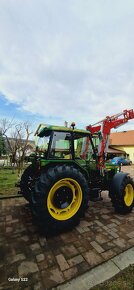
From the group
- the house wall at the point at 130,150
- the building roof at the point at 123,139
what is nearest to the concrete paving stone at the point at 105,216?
the house wall at the point at 130,150

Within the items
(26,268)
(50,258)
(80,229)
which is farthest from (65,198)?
(26,268)

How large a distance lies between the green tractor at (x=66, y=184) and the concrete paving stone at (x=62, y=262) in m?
0.58

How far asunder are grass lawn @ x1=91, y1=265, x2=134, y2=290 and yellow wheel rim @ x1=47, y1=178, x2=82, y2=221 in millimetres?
1264

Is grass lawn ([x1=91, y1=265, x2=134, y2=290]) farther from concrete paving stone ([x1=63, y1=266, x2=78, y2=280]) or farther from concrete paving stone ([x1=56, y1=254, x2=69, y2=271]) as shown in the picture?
concrete paving stone ([x1=56, y1=254, x2=69, y2=271])

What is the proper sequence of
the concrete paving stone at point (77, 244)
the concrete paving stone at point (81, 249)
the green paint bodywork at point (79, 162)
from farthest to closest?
the green paint bodywork at point (79, 162)
the concrete paving stone at point (77, 244)
the concrete paving stone at point (81, 249)

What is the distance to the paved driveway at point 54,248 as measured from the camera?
6.07 feet

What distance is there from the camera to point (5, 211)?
3748 mm

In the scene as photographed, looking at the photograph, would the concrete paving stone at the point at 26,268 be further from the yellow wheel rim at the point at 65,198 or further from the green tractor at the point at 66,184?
the yellow wheel rim at the point at 65,198

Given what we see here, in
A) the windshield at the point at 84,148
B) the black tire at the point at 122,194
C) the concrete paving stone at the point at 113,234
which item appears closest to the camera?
the concrete paving stone at the point at 113,234

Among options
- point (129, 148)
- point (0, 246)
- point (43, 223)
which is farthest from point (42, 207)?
point (129, 148)

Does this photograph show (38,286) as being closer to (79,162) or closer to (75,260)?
(75,260)

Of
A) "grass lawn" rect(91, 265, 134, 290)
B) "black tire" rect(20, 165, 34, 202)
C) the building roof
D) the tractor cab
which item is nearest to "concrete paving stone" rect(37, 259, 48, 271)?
"grass lawn" rect(91, 265, 134, 290)

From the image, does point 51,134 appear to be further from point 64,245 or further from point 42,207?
point 64,245

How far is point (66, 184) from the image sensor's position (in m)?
3.07
